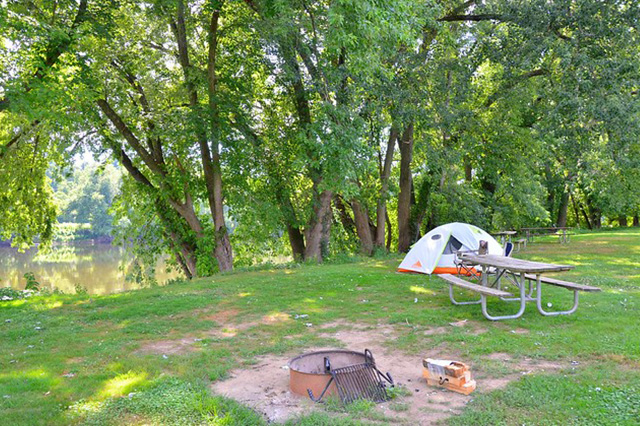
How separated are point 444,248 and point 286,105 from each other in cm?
699

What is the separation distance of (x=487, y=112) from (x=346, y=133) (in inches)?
318

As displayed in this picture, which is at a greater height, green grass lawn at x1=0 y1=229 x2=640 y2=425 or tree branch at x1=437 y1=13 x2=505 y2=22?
tree branch at x1=437 y1=13 x2=505 y2=22

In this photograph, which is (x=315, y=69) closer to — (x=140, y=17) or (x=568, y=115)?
(x=140, y=17)

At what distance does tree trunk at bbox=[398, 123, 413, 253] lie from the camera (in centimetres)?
1770

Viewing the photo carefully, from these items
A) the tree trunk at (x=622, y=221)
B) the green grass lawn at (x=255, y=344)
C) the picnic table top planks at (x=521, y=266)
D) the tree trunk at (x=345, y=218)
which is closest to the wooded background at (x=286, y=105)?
the tree trunk at (x=345, y=218)

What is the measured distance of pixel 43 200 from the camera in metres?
16.5

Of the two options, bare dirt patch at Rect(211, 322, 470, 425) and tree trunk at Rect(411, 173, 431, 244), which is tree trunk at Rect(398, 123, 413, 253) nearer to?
tree trunk at Rect(411, 173, 431, 244)

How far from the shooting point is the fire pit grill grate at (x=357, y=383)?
4195 mm

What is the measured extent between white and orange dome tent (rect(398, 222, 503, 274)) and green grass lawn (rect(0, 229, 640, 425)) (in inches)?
39.6

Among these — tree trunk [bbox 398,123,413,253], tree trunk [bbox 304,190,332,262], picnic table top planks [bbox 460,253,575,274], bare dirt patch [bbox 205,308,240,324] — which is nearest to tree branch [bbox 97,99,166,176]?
tree trunk [bbox 304,190,332,262]

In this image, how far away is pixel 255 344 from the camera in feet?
20.3

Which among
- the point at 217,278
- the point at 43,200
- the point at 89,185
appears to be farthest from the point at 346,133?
the point at 89,185

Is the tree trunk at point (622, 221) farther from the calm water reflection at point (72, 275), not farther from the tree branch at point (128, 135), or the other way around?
the tree branch at point (128, 135)

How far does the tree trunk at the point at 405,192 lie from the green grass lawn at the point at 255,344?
7.40 m
